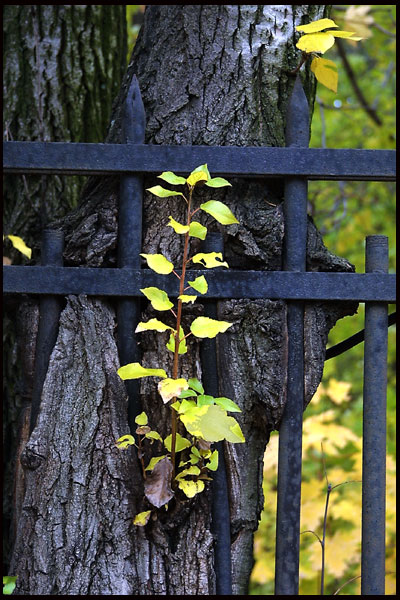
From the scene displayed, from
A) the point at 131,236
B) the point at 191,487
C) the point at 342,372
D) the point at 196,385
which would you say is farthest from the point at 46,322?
the point at 342,372

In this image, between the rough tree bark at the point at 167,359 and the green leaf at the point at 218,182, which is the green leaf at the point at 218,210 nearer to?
the green leaf at the point at 218,182

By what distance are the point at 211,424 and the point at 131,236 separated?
477mm

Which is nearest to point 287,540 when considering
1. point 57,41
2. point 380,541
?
point 380,541

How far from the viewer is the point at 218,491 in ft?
4.37

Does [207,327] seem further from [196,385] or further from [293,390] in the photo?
[293,390]

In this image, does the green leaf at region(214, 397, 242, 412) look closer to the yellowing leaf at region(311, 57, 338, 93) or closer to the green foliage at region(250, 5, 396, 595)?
the yellowing leaf at region(311, 57, 338, 93)

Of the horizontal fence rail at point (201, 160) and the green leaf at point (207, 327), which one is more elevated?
the horizontal fence rail at point (201, 160)

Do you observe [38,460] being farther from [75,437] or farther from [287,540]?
[287,540]

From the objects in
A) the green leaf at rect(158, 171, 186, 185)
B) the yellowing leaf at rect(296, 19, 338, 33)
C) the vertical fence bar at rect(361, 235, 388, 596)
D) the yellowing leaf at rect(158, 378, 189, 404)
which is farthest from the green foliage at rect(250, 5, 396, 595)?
the green leaf at rect(158, 171, 186, 185)

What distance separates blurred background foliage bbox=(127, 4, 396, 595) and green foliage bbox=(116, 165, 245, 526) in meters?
1.24

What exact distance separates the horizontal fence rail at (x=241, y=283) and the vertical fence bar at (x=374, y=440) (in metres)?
0.05

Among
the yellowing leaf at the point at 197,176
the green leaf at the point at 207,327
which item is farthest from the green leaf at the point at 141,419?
the yellowing leaf at the point at 197,176

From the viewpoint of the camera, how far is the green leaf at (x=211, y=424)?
1.15 m

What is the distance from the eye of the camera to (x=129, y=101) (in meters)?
1.36
